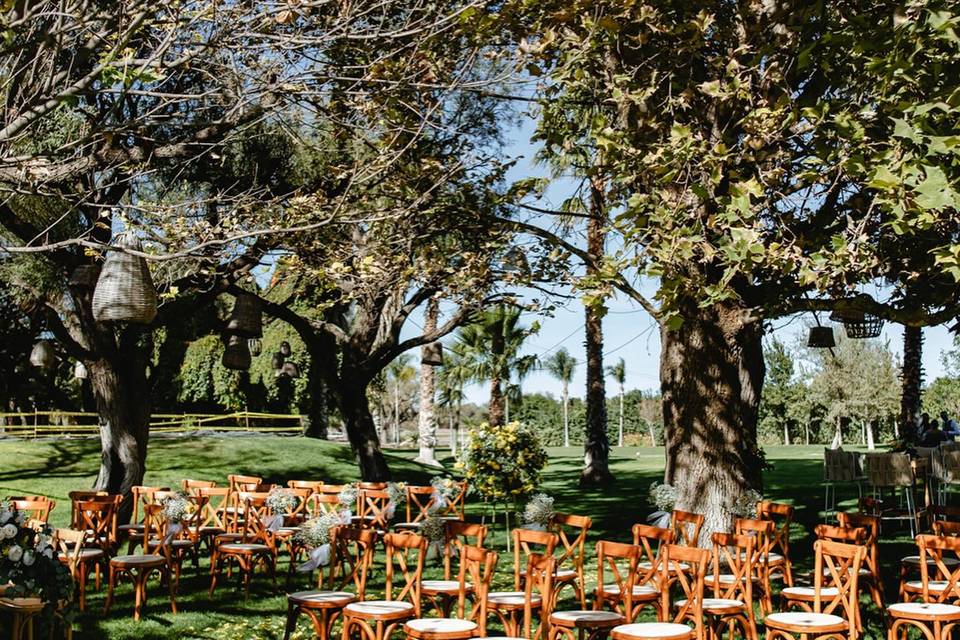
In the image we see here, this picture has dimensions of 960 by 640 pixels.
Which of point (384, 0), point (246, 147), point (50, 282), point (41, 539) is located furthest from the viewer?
point (50, 282)

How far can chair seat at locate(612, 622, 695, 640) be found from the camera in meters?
5.43

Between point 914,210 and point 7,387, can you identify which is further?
point 7,387

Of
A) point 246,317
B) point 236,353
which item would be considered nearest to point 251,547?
point 246,317

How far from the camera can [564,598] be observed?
956cm

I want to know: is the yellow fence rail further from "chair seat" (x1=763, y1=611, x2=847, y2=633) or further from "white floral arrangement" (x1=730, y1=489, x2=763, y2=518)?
"chair seat" (x1=763, y1=611, x2=847, y2=633)

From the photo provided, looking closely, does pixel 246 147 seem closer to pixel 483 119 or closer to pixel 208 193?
pixel 208 193

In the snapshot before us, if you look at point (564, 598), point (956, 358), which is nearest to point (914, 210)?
point (564, 598)

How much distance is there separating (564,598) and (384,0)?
609cm

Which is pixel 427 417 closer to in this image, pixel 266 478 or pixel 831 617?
pixel 266 478

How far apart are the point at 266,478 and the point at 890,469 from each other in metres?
14.3

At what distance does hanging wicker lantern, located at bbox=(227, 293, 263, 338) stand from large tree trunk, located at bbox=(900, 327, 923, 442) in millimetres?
12958

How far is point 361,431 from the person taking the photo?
61.0ft

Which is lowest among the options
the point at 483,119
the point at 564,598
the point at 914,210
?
the point at 564,598

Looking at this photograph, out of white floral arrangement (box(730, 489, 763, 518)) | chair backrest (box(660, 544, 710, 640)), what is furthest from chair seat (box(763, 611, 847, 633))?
white floral arrangement (box(730, 489, 763, 518))
